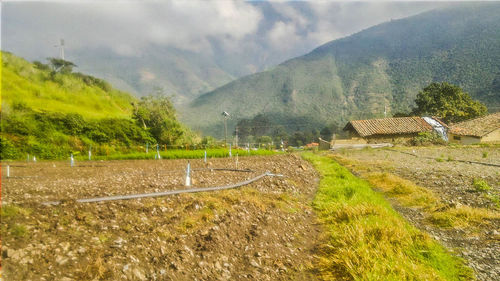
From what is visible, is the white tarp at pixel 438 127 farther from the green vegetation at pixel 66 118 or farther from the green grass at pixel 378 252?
the green grass at pixel 378 252

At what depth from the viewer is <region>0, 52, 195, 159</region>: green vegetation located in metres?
19.2

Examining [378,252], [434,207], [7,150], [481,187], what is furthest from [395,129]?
[7,150]

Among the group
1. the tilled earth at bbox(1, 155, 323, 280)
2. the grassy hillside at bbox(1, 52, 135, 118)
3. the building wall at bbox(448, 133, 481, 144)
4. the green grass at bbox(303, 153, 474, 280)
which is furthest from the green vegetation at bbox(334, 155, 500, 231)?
the building wall at bbox(448, 133, 481, 144)

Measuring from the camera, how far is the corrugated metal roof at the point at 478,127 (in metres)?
41.8

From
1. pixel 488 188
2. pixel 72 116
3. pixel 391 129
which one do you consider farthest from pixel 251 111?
pixel 488 188

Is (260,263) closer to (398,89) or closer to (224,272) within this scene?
(224,272)

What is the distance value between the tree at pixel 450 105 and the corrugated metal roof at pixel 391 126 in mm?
13534

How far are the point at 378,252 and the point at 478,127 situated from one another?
177 feet

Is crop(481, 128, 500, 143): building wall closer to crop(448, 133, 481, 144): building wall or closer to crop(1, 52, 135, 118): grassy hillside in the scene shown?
crop(448, 133, 481, 144): building wall

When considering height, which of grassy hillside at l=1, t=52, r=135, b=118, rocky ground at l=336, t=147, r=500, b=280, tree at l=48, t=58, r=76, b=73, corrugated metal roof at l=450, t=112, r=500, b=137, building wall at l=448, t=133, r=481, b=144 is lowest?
rocky ground at l=336, t=147, r=500, b=280

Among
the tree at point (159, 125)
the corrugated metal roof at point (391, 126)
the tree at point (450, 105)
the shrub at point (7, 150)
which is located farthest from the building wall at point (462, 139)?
the shrub at point (7, 150)

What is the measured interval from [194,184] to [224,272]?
5838 mm

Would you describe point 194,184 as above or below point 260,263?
above

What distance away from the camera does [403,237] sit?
6.11 meters
